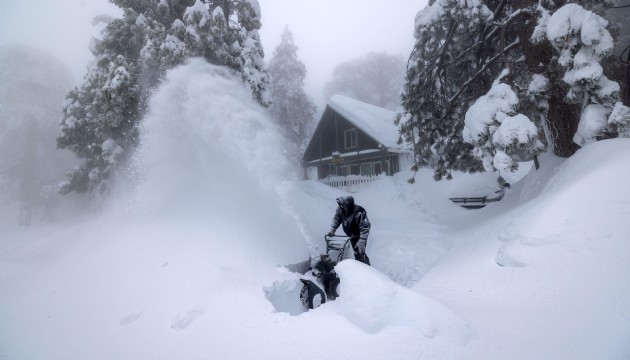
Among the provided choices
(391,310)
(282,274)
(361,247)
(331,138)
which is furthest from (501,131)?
(331,138)

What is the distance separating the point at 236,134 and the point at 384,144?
39.8 ft

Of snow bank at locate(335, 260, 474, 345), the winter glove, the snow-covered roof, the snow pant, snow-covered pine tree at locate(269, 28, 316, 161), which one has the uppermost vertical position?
snow-covered pine tree at locate(269, 28, 316, 161)

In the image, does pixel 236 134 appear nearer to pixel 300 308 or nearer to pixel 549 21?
pixel 300 308

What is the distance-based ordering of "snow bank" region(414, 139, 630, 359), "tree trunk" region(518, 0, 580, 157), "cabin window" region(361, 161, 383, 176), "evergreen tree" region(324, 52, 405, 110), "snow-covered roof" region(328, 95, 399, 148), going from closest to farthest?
"snow bank" region(414, 139, 630, 359)
"tree trunk" region(518, 0, 580, 157)
"snow-covered roof" region(328, 95, 399, 148)
"cabin window" region(361, 161, 383, 176)
"evergreen tree" region(324, 52, 405, 110)

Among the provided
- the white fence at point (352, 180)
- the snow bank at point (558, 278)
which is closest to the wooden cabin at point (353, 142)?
the white fence at point (352, 180)

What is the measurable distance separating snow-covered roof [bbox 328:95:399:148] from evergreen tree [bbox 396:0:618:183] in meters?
9.48

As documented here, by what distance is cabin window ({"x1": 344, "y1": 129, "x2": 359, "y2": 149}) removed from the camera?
21797 millimetres

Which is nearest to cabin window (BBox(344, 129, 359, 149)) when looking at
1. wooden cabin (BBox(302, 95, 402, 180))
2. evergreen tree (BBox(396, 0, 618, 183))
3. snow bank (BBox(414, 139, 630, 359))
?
wooden cabin (BBox(302, 95, 402, 180))

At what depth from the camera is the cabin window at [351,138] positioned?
21797 mm

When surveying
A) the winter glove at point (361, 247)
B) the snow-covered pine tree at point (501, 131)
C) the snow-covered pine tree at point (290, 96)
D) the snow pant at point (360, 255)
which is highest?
the snow-covered pine tree at point (290, 96)

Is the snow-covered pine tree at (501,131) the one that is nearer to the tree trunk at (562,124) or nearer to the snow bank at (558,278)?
the snow bank at (558,278)

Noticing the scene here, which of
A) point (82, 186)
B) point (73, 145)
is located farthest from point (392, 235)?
point (82, 186)

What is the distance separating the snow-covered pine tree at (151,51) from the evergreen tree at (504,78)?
630 cm

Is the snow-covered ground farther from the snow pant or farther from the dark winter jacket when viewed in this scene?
the dark winter jacket
